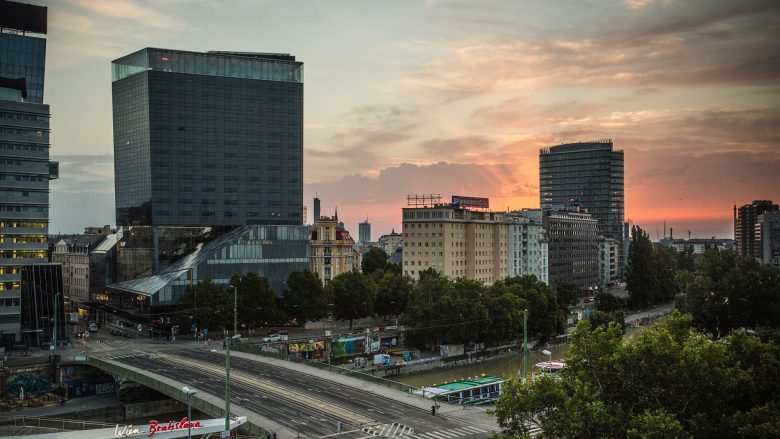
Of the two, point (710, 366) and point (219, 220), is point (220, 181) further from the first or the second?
point (710, 366)

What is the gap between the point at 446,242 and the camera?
589ft

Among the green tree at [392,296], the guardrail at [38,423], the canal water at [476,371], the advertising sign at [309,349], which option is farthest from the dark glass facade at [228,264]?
the canal water at [476,371]

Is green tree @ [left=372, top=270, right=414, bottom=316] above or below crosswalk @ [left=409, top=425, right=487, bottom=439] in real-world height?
above

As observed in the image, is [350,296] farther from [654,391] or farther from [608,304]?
[654,391]

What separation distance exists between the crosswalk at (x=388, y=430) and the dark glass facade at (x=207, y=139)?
389 feet

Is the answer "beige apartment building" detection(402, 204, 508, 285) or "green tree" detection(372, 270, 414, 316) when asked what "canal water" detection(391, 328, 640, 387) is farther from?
"beige apartment building" detection(402, 204, 508, 285)

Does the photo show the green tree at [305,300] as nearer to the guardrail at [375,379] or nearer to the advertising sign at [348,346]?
the advertising sign at [348,346]

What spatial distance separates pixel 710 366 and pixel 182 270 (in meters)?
120

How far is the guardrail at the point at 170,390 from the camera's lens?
65250mm

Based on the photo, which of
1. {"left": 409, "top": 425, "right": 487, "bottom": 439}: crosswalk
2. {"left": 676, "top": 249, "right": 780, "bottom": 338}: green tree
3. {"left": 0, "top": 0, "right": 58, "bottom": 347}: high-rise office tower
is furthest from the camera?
{"left": 0, "top": 0, "right": 58, "bottom": 347}: high-rise office tower

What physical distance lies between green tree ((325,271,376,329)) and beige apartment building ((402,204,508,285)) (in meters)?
40.1

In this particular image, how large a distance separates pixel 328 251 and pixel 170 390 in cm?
11173

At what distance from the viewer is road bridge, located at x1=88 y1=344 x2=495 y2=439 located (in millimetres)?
65125

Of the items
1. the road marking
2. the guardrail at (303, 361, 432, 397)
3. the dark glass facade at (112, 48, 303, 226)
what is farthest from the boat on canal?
the dark glass facade at (112, 48, 303, 226)
